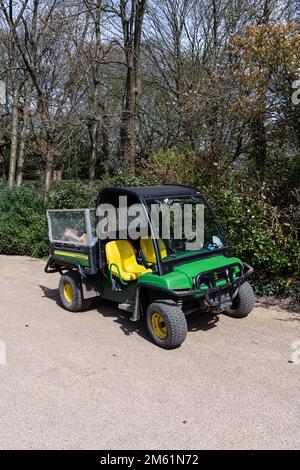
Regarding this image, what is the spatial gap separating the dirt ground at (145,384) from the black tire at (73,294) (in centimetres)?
14

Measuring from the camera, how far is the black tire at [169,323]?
404 centimetres

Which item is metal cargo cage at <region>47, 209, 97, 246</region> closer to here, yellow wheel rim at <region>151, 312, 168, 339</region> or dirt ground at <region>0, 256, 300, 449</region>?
dirt ground at <region>0, 256, 300, 449</region>

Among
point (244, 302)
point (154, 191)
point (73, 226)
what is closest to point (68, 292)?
point (73, 226)

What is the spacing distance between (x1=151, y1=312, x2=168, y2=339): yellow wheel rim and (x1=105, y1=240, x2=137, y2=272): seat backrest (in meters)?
0.91

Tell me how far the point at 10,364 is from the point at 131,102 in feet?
28.7

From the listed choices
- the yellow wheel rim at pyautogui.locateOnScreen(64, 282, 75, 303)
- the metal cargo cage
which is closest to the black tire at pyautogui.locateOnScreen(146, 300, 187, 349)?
the metal cargo cage

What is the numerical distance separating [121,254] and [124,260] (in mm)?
89

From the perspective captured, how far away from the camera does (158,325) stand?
4352mm

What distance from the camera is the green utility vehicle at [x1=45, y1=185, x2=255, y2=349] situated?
4.15 meters

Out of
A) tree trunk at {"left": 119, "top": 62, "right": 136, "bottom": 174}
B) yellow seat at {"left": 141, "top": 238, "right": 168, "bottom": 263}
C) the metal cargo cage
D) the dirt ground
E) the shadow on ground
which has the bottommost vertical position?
the dirt ground

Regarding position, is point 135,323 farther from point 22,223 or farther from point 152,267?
point 22,223

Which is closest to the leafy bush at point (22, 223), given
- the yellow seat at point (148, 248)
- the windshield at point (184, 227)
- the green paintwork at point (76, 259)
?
the green paintwork at point (76, 259)

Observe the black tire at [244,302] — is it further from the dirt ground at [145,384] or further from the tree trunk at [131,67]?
the tree trunk at [131,67]
